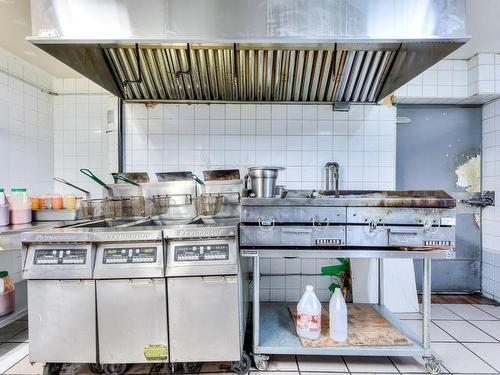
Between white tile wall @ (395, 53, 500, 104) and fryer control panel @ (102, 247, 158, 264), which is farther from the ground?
white tile wall @ (395, 53, 500, 104)

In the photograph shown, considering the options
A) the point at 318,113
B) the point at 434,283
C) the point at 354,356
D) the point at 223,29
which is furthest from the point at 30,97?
the point at 434,283

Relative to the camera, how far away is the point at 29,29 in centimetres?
268

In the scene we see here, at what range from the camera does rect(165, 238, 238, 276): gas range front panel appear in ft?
5.78

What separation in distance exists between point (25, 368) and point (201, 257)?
1426mm

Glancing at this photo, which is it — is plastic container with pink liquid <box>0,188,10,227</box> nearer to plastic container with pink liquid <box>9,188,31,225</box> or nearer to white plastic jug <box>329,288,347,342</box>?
plastic container with pink liquid <box>9,188,31,225</box>

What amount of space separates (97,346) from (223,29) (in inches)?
86.7

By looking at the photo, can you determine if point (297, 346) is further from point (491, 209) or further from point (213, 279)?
point (491, 209)

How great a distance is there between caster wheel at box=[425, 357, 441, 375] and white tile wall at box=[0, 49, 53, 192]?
4.20m

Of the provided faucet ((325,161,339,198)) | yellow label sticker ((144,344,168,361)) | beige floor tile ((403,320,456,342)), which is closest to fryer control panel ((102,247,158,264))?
yellow label sticker ((144,344,168,361))

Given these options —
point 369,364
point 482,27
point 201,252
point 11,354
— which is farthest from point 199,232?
point 482,27

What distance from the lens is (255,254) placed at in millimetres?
1900

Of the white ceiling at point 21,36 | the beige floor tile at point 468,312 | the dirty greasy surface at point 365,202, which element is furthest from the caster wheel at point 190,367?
the white ceiling at point 21,36

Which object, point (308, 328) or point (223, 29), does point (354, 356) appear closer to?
point (308, 328)

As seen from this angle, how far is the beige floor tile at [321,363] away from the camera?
1.90 m
